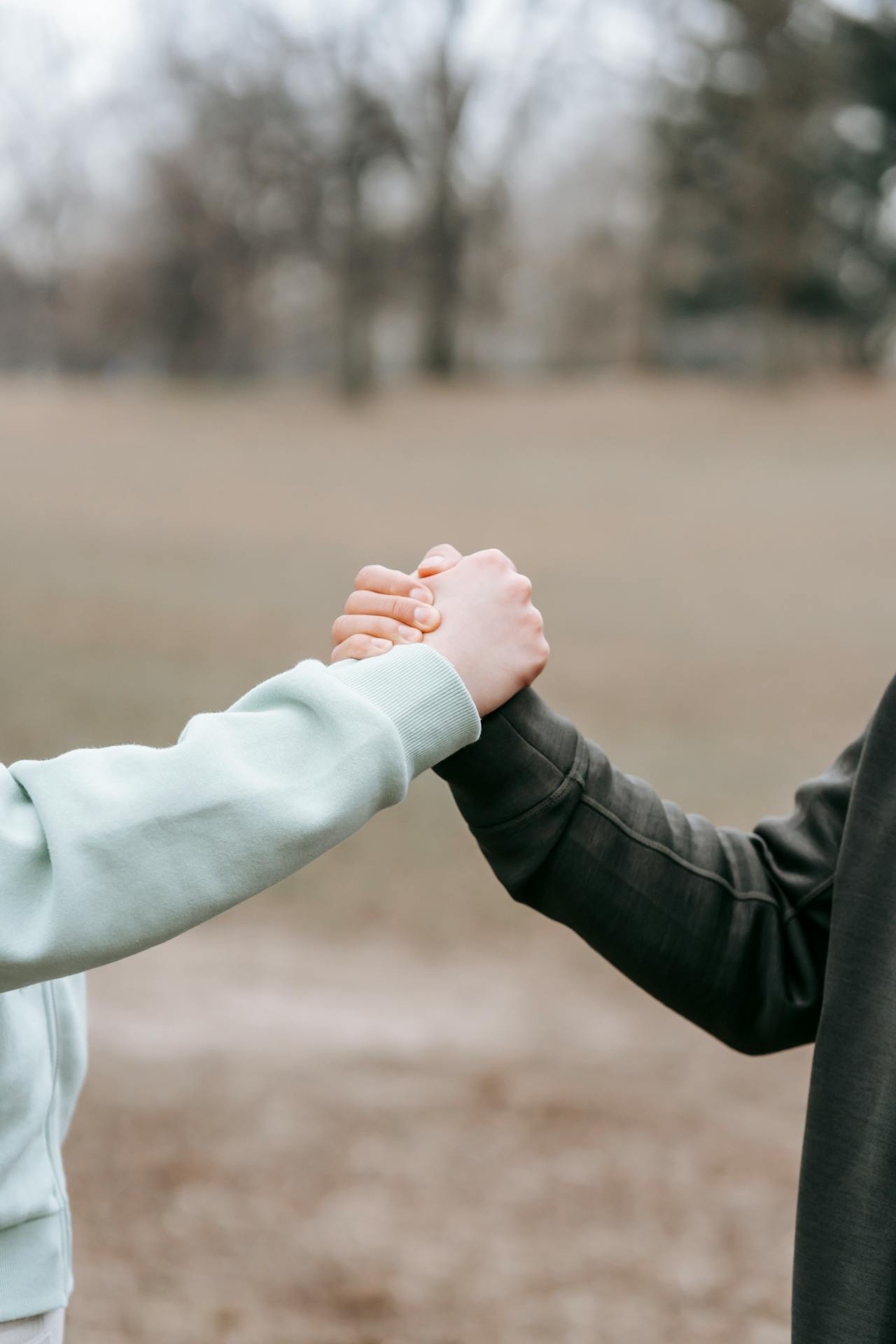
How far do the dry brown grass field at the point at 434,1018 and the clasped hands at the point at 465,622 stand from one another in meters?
1.82

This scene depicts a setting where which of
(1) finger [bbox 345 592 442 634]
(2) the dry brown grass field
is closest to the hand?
(1) finger [bbox 345 592 442 634]

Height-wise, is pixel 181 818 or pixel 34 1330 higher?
pixel 181 818

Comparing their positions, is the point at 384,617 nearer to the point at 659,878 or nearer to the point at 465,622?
the point at 465,622

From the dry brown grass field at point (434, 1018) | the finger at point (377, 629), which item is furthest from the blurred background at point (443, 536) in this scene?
the finger at point (377, 629)

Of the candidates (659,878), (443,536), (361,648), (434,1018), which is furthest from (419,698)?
(443,536)

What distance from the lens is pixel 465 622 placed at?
1264 mm

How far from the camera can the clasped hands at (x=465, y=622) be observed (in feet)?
4.04

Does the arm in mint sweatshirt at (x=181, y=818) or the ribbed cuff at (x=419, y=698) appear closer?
the arm in mint sweatshirt at (x=181, y=818)

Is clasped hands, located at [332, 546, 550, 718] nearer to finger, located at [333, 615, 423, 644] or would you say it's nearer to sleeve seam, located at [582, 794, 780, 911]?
finger, located at [333, 615, 423, 644]

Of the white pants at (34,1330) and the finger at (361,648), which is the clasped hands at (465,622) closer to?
the finger at (361,648)

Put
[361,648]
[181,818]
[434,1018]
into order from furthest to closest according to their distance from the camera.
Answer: [434,1018]
[361,648]
[181,818]

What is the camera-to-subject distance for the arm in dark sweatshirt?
49.8 inches

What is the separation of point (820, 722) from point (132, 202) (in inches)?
657

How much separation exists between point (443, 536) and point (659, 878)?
13728mm
